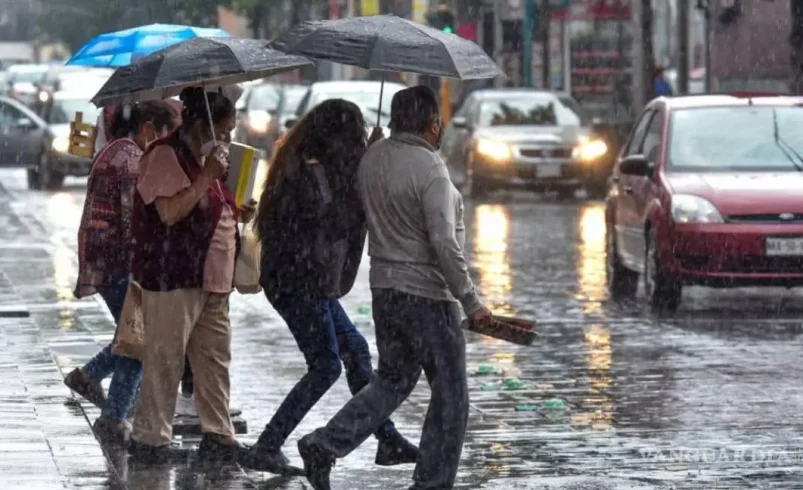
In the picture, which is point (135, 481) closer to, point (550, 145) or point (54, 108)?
point (550, 145)

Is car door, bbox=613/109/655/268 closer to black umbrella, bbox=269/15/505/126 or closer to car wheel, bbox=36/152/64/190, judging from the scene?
black umbrella, bbox=269/15/505/126

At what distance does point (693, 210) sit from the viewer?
589 inches

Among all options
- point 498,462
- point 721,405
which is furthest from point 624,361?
point 498,462

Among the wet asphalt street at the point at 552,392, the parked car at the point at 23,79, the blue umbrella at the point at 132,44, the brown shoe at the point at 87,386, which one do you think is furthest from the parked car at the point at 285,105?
the brown shoe at the point at 87,386

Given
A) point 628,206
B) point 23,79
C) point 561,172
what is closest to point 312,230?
point 628,206

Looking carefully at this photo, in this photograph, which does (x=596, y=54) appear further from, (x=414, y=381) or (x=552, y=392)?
(x=414, y=381)

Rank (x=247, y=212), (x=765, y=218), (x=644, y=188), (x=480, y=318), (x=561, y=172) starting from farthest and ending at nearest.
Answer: (x=561, y=172) → (x=644, y=188) → (x=765, y=218) → (x=247, y=212) → (x=480, y=318)

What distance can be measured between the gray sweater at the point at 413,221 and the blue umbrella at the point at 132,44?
2.96 metres

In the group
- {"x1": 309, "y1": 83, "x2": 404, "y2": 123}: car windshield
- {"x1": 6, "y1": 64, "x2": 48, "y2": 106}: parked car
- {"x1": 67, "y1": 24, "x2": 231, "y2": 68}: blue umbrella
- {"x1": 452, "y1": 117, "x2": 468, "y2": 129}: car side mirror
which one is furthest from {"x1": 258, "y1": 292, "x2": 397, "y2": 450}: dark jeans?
{"x1": 6, "y1": 64, "x2": 48, "y2": 106}: parked car

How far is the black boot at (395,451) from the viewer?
8.82 meters

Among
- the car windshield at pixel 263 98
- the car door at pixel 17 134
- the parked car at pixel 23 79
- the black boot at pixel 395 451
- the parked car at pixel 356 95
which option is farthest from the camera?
the parked car at pixel 23 79

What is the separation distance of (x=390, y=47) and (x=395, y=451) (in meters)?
1.76

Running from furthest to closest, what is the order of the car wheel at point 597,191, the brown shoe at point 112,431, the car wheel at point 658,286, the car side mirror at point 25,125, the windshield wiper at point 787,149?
the car side mirror at point 25,125 < the car wheel at point 597,191 < the windshield wiper at point 787,149 < the car wheel at point 658,286 < the brown shoe at point 112,431

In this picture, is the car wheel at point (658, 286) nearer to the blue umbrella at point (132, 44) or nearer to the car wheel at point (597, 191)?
the blue umbrella at point (132, 44)
